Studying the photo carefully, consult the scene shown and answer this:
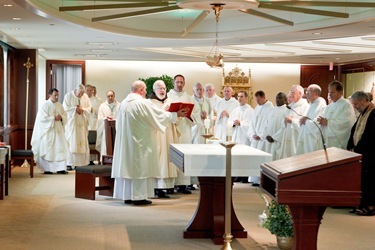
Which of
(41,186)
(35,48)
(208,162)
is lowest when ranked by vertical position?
(41,186)

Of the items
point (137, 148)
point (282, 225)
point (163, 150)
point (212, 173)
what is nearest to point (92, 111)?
point (163, 150)

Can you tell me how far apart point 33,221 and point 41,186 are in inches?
155

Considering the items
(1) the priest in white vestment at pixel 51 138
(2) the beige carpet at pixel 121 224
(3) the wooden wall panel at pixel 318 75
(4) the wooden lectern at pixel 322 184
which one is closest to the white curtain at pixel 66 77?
(3) the wooden wall panel at pixel 318 75

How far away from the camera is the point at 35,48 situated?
56.4ft

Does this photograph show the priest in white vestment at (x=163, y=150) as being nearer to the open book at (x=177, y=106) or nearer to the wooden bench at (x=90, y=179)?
the open book at (x=177, y=106)

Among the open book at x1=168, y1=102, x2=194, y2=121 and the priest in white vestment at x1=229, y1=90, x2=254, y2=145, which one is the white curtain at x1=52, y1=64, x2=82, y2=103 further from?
the open book at x1=168, y1=102, x2=194, y2=121

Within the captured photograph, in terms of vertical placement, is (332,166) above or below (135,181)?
above

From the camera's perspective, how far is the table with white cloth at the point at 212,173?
7.32m

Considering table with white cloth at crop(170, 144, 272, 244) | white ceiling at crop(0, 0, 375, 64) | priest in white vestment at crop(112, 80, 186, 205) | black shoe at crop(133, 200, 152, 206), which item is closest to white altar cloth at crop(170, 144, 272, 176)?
table with white cloth at crop(170, 144, 272, 244)

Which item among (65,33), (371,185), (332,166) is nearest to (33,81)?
(65,33)

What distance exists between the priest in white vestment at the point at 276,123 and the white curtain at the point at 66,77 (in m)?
11.8

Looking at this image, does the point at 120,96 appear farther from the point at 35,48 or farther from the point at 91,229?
the point at 91,229

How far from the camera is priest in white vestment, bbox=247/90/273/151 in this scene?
43.9 ft

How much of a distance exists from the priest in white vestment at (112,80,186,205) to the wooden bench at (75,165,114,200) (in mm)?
470
